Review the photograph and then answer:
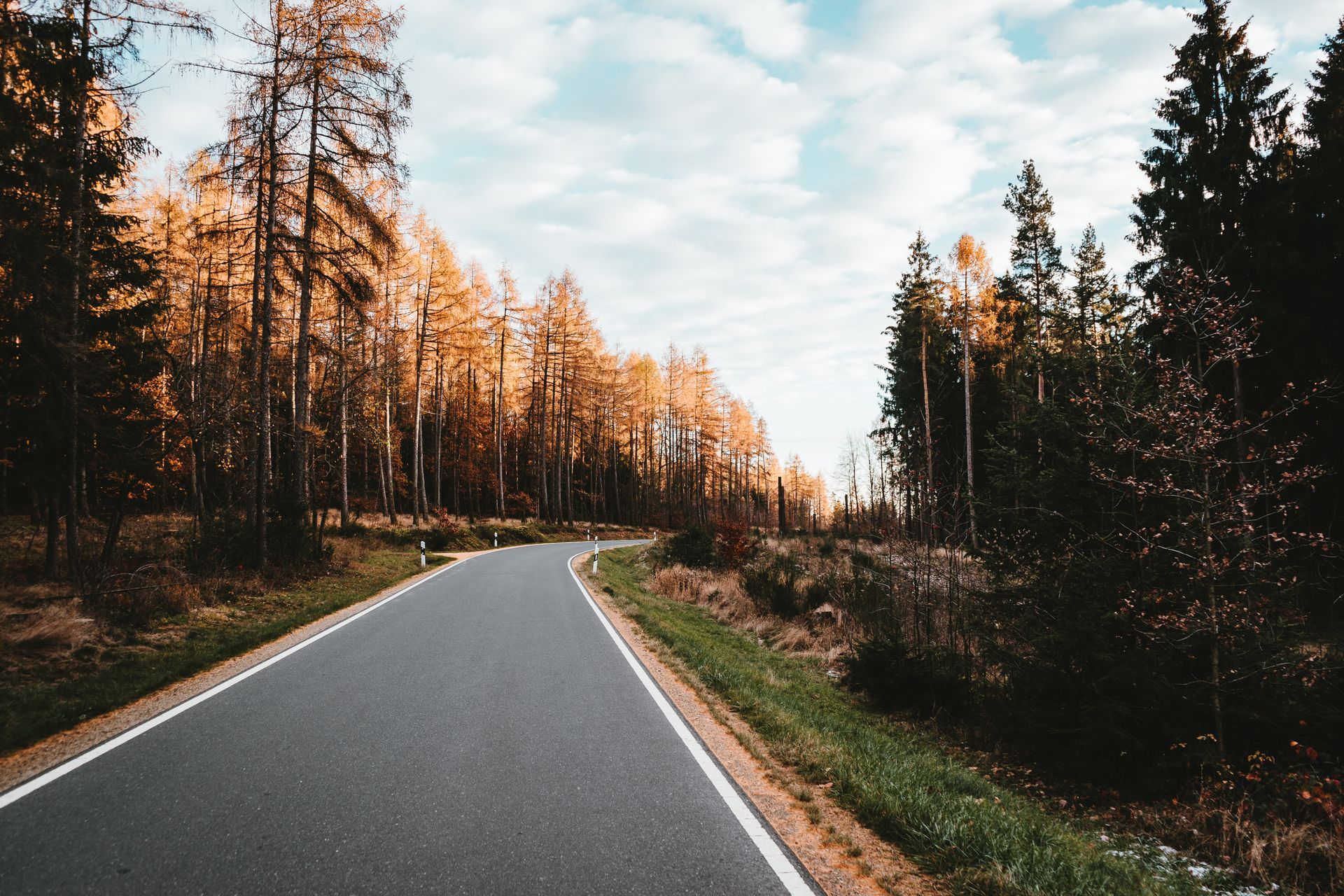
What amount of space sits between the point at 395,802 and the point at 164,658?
242 inches

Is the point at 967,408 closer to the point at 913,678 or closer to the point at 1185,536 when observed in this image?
the point at 913,678

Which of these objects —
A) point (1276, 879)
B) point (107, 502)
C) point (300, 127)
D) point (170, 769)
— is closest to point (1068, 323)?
point (1276, 879)

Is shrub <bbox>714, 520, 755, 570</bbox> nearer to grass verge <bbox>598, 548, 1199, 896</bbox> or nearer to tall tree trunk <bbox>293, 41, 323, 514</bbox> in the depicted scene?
grass verge <bbox>598, 548, 1199, 896</bbox>

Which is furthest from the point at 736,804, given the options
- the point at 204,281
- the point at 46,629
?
the point at 204,281

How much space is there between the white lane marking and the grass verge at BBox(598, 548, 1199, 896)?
783 millimetres

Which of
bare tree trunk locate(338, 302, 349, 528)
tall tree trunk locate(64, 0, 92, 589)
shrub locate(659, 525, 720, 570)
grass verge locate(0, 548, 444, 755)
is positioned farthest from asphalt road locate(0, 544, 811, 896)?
shrub locate(659, 525, 720, 570)

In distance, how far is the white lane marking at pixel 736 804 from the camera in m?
3.24

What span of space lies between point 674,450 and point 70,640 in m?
50.1

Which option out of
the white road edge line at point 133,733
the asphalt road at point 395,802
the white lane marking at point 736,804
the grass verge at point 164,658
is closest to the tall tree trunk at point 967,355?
the white lane marking at point 736,804

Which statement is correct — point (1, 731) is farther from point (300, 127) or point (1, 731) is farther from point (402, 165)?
point (300, 127)

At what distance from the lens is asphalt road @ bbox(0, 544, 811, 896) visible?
3.09m

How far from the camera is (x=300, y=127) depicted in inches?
556

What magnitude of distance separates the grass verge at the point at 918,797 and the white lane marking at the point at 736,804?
0.78 meters

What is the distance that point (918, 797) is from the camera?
14.6ft
